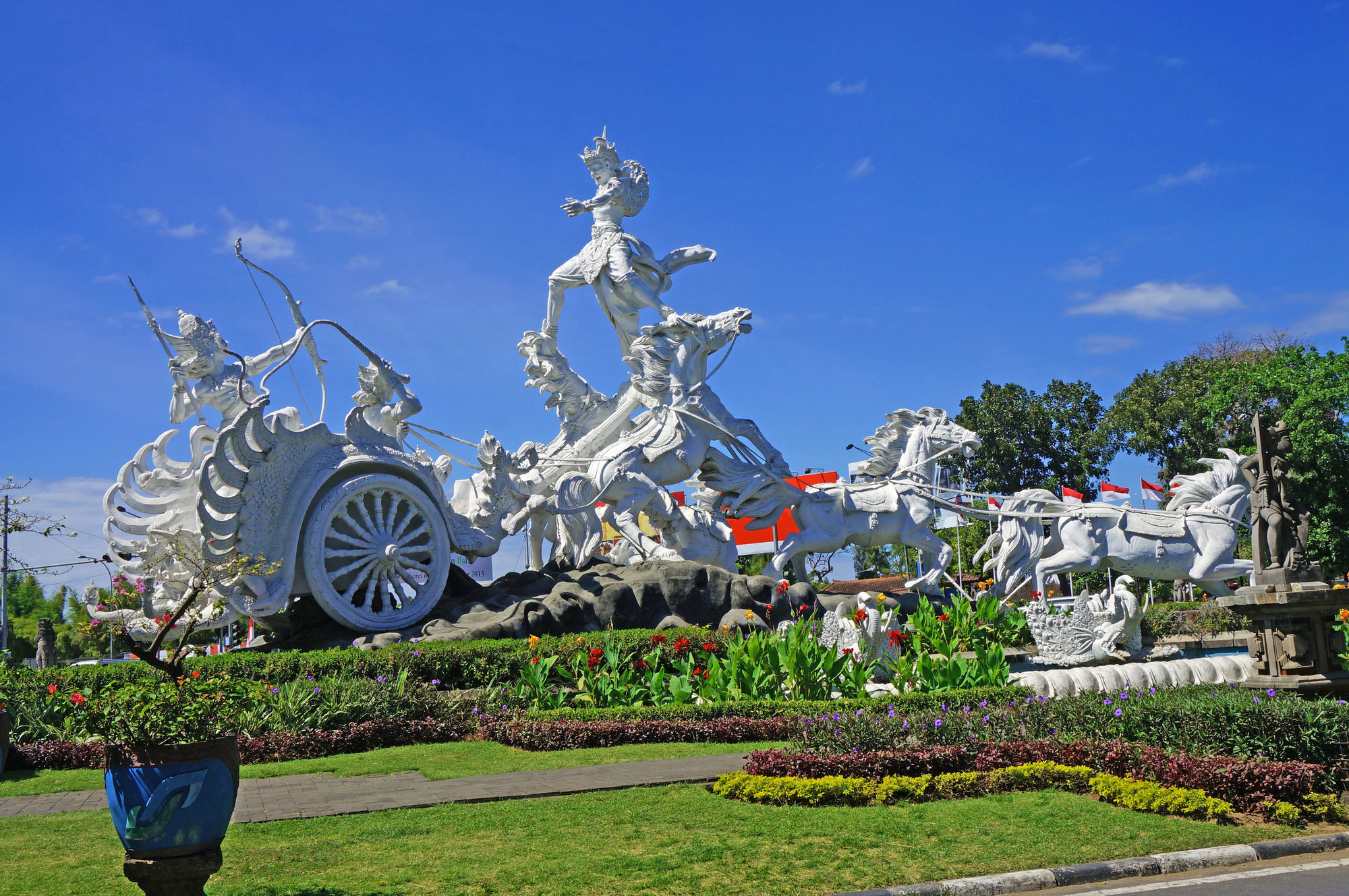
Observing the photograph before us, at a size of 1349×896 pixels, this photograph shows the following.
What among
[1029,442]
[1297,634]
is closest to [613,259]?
[1297,634]

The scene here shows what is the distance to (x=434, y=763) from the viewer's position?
9.04 metres

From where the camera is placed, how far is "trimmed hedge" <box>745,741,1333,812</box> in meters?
6.45

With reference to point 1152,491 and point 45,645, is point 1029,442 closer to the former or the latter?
Result: point 1152,491

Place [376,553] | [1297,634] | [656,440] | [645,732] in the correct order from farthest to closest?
[656,440]
[376,553]
[645,732]
[1297,634]

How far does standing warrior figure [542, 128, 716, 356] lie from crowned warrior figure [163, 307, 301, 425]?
639 cm

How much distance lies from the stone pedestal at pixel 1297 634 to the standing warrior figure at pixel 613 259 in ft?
41.1

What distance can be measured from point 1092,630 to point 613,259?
1032 centimetres

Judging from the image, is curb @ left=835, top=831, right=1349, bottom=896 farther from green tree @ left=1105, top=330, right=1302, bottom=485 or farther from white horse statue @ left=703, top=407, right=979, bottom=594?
green tree @ left=1105, top=330, right=1302, bottom=485

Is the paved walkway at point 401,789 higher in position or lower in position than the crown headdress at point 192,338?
lower

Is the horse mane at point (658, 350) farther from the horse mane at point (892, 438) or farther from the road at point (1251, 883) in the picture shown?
the road at point (1251, 883)

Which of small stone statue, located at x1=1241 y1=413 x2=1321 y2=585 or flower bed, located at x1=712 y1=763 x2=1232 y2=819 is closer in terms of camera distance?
flower bed, located at x1=712 y1=763 x2=1232 y2=819

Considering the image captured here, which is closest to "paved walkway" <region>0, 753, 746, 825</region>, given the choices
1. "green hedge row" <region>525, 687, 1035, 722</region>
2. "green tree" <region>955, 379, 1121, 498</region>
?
"green hedge row" <region>525, 687, 1035, 722</region>

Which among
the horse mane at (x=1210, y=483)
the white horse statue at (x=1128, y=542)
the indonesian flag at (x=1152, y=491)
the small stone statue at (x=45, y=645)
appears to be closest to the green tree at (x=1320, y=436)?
the indonesian flag at (x=1152, y=491)

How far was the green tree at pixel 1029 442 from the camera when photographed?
4103cm
